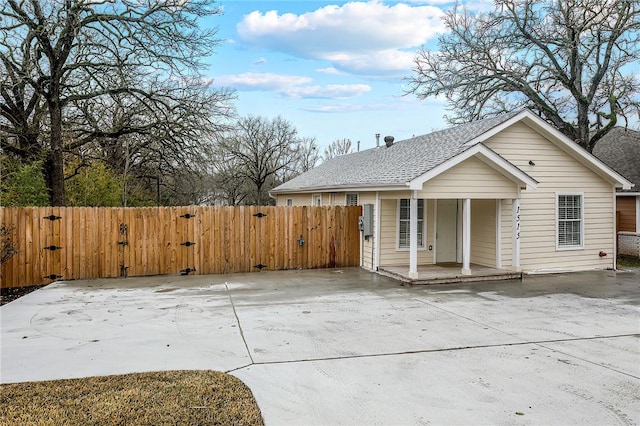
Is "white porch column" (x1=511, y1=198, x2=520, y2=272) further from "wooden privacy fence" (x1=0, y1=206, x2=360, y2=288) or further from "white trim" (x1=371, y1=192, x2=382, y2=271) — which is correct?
"wooden privacy fence" (x1=0, y1=206, x2=360, y2=288)

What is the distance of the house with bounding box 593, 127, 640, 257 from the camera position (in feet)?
51.9

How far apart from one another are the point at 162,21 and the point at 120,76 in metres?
2.25

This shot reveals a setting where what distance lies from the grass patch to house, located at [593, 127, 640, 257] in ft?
1.03

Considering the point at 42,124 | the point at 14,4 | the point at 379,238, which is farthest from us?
the point at 42,124

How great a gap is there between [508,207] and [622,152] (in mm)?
12315

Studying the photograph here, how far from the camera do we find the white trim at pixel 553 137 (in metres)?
11.2

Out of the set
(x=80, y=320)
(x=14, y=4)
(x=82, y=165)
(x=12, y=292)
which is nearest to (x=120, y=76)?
(x=14, y=4)

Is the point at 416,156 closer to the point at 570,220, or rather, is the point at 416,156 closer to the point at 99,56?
the point at 570,220

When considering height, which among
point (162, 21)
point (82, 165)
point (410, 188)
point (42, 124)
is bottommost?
point (410, 188)

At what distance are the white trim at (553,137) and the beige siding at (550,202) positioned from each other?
208 millimetres

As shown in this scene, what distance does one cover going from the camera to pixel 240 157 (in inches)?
1359

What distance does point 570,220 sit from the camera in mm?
12383

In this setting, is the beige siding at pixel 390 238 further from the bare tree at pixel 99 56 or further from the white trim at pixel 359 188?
the bare tree at pixel 99 56

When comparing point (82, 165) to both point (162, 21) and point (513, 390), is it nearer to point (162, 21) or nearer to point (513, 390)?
point (162, 21)
